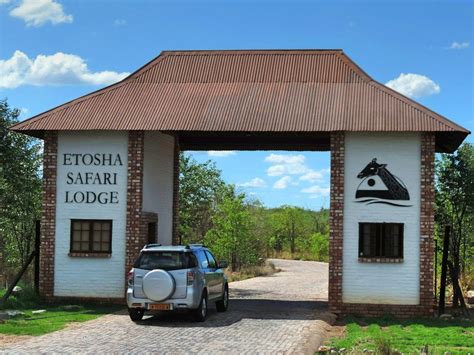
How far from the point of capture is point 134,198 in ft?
65.3

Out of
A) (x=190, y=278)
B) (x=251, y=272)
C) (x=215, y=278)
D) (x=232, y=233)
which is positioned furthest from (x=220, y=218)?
(x=190, y=278)

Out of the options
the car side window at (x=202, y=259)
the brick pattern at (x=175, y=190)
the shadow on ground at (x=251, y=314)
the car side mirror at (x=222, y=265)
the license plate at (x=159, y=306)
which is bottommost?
the shadow on ground at (x=251, y=314)

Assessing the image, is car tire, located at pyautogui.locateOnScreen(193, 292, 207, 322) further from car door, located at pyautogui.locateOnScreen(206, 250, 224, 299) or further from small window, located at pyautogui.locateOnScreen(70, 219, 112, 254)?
small window, located at pyautogui.locateOnScreen(70, 219, 112, 254)

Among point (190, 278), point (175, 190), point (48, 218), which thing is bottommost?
point (190, 278)

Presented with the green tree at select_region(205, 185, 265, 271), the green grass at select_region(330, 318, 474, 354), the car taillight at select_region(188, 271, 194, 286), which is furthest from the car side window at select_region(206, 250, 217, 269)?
the green tree at select_region(205, 185, 265, 271)

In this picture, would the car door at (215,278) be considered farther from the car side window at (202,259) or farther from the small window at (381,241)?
the small window at (381,241)

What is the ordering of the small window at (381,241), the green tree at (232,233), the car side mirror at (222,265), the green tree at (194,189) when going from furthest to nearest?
the green tree at (232,233) < the green tree at (194,189) < the small window at (381,241) < the car side mirror at (222,265)

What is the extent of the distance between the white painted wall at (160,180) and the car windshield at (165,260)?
13.7ft

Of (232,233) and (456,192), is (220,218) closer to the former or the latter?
(232,233)

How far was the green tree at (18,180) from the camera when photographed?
87.9ft

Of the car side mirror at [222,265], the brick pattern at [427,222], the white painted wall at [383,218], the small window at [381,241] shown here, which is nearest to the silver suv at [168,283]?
the car side mirror at [222,265]

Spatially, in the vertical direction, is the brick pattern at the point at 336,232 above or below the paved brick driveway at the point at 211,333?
above

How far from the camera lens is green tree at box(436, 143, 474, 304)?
→ 23453 millimetres

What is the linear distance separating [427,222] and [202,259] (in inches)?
233
